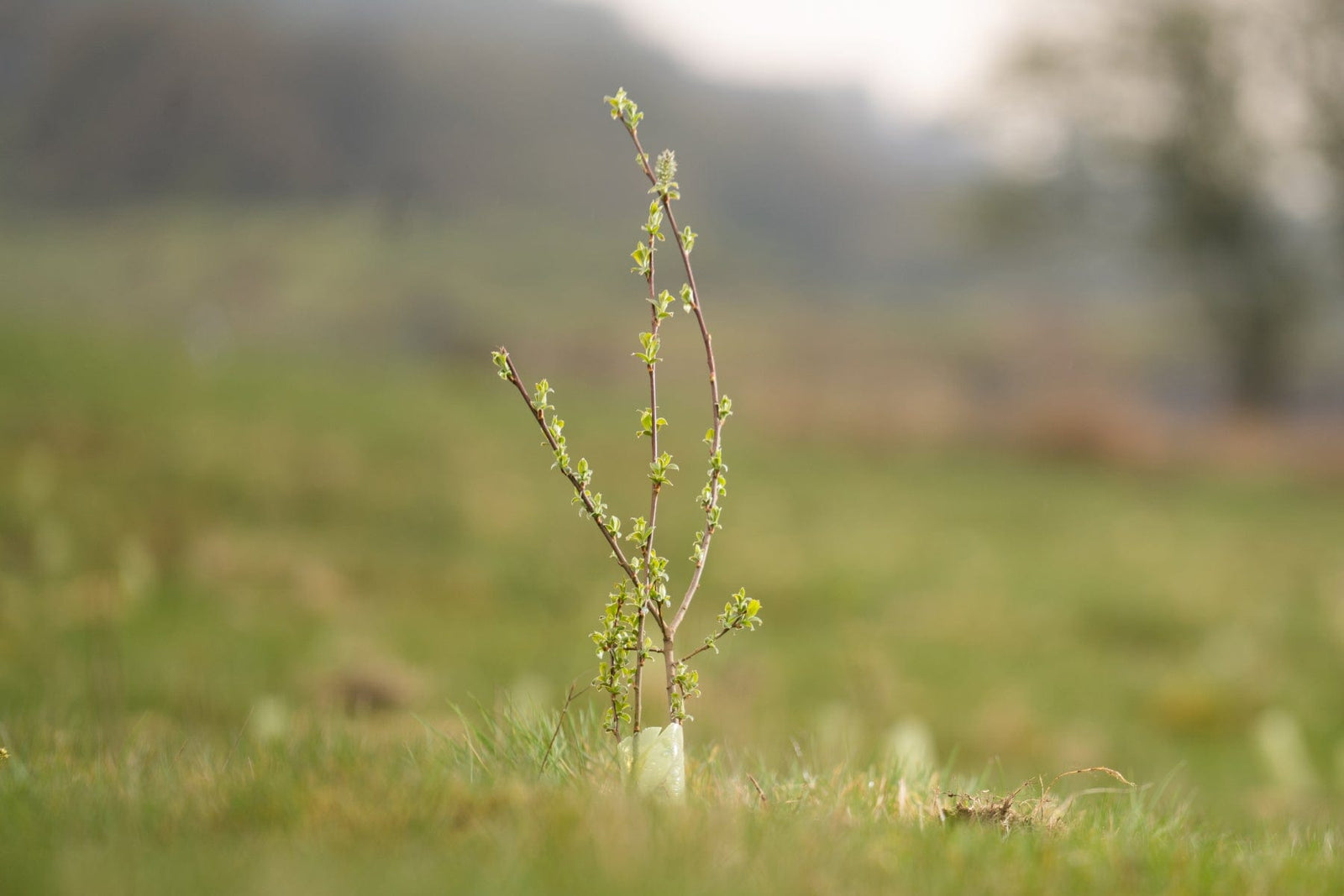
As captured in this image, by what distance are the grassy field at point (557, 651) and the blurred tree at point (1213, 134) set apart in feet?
31.8

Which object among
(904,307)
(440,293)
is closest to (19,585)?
(440,293)

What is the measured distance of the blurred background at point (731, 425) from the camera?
7188 millimetres

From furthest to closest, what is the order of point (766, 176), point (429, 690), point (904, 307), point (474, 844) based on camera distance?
point (766, 176) → point (904, 307) → point (429, 690) → point (474, 844)

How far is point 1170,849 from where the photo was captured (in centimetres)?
239

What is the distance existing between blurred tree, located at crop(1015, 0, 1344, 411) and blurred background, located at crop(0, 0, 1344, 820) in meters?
0.09

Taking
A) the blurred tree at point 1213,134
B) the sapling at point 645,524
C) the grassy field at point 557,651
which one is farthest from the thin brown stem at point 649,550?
the blurred tree at point 1213,134

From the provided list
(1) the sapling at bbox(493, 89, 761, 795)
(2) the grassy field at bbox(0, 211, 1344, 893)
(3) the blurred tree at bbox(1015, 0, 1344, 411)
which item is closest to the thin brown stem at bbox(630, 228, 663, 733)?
(1) the sapling at bbox(493, 89, 761, 795)

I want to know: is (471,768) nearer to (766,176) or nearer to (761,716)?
(761,716)

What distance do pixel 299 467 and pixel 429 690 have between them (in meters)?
6.13

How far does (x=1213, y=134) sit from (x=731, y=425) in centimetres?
1686

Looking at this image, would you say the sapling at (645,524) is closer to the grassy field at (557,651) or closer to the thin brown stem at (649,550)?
the thin brown stem at (649,550)

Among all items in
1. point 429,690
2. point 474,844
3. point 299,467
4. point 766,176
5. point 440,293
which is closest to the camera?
point 474,844

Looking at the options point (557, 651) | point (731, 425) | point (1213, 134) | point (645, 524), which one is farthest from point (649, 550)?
point (1213, 134)

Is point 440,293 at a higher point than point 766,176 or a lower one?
lower
